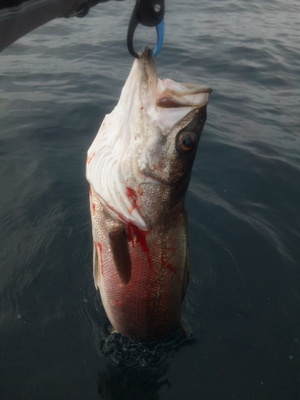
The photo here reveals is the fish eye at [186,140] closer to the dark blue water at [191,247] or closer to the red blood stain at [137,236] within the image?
the red blood stain at [137,236]

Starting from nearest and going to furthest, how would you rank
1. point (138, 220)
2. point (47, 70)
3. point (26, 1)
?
point (26, 1) < point (138, 220) < point (47, 70)

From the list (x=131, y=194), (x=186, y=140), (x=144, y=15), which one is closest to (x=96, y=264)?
(x=131, y=194)

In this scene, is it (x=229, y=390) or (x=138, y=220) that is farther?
(x=229, y=390)

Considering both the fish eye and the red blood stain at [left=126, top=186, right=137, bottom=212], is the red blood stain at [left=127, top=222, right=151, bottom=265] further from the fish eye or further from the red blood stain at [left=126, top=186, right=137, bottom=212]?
the fish eye

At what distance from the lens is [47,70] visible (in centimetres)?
752

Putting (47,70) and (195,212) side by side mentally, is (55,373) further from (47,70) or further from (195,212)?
(47,70)

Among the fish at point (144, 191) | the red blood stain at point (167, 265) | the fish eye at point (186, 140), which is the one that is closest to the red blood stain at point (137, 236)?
the fish at point (144, 191)

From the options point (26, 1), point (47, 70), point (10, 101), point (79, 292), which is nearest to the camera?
point (26, 1)

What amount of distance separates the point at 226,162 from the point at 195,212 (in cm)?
121

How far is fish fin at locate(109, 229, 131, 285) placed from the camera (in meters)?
2.06

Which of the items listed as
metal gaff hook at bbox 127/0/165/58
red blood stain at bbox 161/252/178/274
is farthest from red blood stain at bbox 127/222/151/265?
metal gaff hook at bbox 127/0/165/58

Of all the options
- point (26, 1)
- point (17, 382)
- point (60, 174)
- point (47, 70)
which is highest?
point (26, 1)

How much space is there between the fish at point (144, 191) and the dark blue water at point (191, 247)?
0.71 metres

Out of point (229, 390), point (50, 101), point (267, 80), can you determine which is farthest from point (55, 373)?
point (267, 80)
